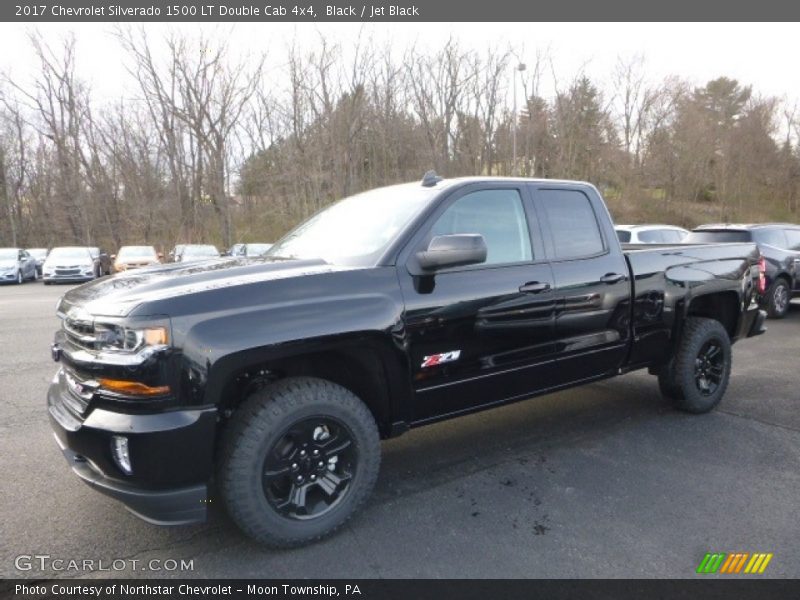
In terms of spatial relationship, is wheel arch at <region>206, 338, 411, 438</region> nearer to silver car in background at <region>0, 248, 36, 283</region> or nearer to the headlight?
the headlight

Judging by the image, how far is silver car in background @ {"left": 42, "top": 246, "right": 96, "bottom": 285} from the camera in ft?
69.8

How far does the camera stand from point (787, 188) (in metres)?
43.2

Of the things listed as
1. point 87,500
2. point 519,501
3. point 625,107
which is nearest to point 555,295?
point 519,501

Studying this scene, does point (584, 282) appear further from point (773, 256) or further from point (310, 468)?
point (773, 256)

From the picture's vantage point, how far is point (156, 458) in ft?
8.11

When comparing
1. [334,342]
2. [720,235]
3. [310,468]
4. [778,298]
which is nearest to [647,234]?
[720,235]

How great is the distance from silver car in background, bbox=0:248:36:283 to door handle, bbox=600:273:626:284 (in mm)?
25334

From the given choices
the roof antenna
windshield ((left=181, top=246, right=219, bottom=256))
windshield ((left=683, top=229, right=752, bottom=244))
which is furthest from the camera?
windshield ((left=181, top=246, right=219, bottom=256))

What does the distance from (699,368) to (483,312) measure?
2.66m

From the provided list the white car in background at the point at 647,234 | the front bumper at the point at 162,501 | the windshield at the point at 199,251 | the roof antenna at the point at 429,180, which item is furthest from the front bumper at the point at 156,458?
the windshield at the point at 199,251

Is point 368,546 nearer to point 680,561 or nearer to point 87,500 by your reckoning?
point 680,561

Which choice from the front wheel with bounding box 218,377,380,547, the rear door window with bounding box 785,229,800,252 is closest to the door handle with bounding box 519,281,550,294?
the front wheel with bounding box 218,377,380,547

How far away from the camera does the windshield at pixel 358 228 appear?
3365 millimetres

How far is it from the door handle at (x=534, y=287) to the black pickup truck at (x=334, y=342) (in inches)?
0.5
